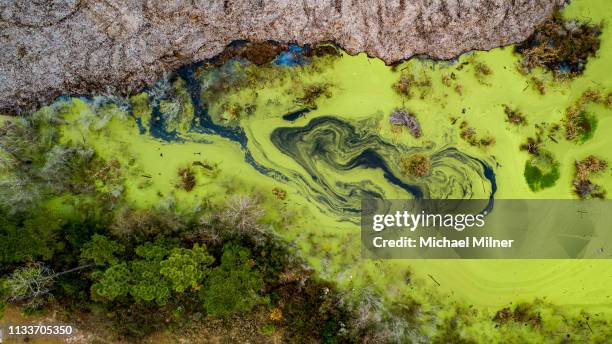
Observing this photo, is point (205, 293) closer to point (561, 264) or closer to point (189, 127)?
point (189, 127)

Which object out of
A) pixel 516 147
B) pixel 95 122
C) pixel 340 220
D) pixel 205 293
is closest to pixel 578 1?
pixel 516 147

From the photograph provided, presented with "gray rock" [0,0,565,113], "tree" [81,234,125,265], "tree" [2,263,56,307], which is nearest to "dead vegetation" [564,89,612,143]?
"gray rock" [0,0,565,113]

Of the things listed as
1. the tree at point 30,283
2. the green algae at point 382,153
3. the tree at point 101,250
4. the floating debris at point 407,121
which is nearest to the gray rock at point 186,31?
the green algae at point 382,153

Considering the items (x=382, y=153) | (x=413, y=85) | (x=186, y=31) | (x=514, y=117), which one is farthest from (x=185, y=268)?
(x=514, y=117)

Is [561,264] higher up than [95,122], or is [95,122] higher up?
[95,122]

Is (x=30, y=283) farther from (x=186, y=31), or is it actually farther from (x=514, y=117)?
(x=514, y=117)

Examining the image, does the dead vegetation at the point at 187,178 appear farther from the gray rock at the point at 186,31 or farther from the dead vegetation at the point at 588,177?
the dead vegetation at the point at 588,177
